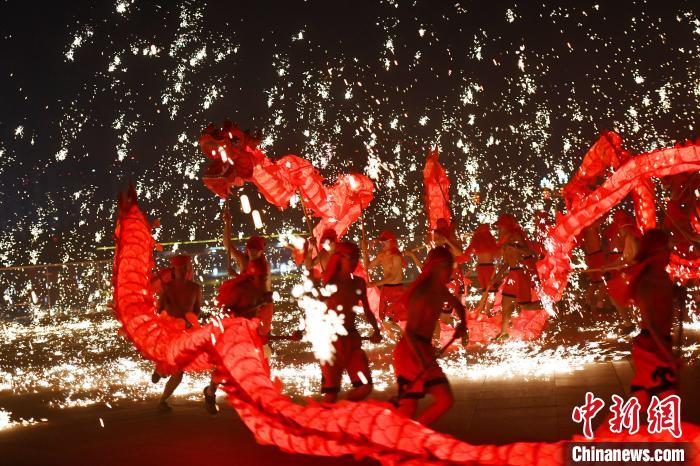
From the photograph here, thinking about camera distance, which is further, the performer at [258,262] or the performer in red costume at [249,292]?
the performer at [258,262]

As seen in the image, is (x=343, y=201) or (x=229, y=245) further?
(x=343, y=201)

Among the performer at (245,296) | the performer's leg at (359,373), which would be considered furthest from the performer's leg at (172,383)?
the performer's leg at (359,373)

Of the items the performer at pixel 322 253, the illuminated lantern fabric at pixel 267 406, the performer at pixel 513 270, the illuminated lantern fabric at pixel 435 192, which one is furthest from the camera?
the illuminated lantern fabric at pixel 435 192

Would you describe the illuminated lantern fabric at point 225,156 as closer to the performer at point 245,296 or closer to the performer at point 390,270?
the performer at point 245,296

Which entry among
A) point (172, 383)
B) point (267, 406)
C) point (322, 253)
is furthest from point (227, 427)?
point (322, 253)

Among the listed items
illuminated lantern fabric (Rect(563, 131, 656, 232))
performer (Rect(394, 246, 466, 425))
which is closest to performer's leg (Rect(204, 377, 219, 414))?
performer (Rect(394, 246, 466, 425))

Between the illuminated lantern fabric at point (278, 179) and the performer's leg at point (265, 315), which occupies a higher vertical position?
the illuminated lantern fabric at point (278, 179)

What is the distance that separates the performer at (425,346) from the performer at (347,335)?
33.5 inches

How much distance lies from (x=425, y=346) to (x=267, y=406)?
1206 mm

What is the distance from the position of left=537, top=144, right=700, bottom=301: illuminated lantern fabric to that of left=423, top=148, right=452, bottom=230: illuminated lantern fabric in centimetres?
203

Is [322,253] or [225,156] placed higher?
[225,156]

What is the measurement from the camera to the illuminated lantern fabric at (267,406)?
529 cm

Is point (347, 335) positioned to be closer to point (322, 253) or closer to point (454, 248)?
point (322, 253)

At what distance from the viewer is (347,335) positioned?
759 centimetres
